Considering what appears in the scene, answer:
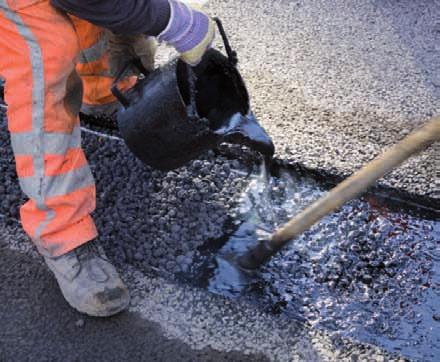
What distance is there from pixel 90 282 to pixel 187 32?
3.00ft

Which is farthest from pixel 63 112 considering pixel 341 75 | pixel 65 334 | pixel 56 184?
pixel 341 75

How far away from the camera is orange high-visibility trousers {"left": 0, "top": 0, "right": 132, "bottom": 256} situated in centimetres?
216

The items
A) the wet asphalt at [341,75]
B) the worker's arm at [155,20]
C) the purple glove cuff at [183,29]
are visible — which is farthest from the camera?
the wet asphalt at [341,75]

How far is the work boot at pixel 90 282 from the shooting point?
7.32 feet

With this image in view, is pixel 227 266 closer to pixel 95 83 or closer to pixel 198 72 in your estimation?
pixel 198 72

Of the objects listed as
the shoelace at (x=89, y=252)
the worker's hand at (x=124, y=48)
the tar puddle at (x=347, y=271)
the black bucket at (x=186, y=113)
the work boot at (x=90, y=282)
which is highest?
the black bucket at (x=186, y=113)

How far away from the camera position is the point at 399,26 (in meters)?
3.95

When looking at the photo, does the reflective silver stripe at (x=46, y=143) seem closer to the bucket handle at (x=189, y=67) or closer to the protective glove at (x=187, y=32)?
the bucket handle at (x=189, y=67)

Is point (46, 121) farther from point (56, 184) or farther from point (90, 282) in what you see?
point (90, 282)

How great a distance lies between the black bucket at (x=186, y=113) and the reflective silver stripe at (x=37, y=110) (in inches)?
11.2

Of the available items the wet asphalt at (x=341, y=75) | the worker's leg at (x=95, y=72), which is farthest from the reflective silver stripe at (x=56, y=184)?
the wet asphalt at (x=341, y=75)

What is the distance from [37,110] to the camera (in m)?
2.21

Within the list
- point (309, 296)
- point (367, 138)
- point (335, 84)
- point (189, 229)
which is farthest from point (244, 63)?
point (309, 296)

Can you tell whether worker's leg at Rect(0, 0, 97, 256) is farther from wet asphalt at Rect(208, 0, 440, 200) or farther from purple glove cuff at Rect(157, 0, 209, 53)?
wet asphalt at Rect(208, 0, 440, 200)
